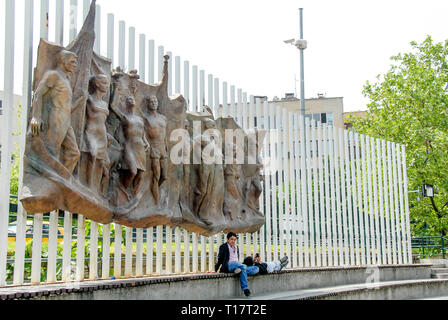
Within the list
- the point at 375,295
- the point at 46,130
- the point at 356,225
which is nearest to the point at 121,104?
the point at 46,130

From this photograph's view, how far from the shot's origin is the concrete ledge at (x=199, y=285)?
8.40m

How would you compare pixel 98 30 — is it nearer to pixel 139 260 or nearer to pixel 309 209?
pixel 139 260

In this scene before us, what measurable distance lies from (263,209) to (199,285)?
3927mm

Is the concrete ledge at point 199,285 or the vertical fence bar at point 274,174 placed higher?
the vertical fence bar at point 274,174

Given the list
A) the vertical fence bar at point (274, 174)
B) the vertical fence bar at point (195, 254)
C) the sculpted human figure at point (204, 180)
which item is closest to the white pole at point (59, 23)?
the sculpted human figure at point (204, 180)

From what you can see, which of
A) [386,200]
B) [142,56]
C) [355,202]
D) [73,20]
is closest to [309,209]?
[355,202]

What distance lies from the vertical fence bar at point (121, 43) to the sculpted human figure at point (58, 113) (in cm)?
203

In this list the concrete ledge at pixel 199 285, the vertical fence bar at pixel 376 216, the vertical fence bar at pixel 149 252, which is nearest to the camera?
the concrete ledge at pixel 199 285

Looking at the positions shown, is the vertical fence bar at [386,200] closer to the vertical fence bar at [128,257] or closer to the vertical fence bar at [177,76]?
the vertical fence bar at [177,76]

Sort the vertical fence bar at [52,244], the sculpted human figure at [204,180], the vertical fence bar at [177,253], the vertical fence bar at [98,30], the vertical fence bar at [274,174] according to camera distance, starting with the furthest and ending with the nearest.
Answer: the vertical fence bar at [274,174] < the sculpted human figure at [204,180] < the vertical fence bar at [177,253] < the vertical fence bar at [98,30] < the vertical fence bar at [52,244]

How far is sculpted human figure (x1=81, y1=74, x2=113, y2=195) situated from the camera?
947 centimetres

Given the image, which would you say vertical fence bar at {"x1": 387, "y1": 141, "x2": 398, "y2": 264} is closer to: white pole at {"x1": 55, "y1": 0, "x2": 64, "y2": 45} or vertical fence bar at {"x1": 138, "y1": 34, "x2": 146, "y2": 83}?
vertical fence bar at {"x1": 138, "y1": 34, "x2": 146, "y2": 83}

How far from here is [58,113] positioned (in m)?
8.81

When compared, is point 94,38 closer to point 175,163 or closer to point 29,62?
point 29,62
